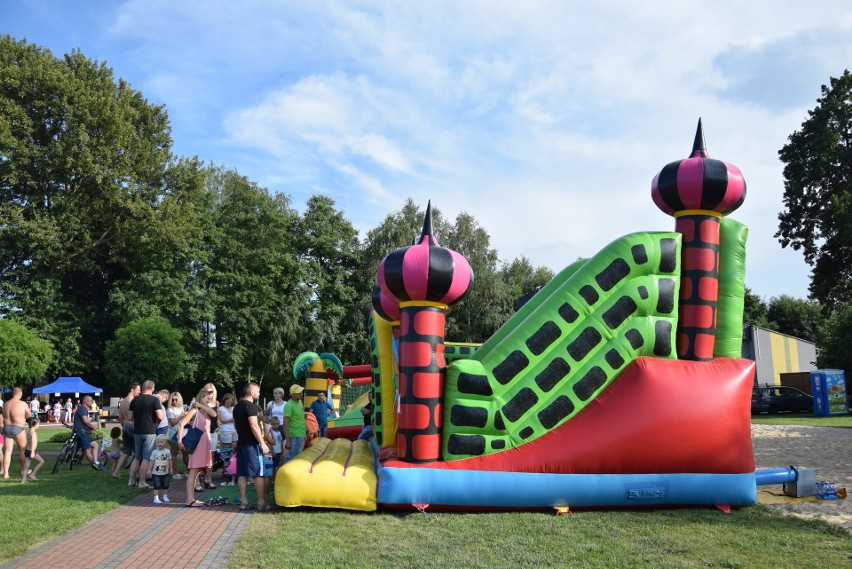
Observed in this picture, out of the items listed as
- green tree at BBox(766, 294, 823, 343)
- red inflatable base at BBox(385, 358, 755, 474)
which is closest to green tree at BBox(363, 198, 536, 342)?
red inflatable base at BBox(385, 358, 755, 474)

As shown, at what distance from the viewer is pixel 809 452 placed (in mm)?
13359

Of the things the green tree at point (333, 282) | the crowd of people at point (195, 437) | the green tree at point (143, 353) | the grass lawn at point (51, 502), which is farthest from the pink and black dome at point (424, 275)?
the green tree at point (333, 282)

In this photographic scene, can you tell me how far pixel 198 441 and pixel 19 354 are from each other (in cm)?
2019

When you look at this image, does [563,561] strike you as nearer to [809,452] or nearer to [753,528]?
[753,528]

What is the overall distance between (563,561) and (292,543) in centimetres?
243

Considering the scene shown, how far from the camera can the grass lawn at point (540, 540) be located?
5.45 metres

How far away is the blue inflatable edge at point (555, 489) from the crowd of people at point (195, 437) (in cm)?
169

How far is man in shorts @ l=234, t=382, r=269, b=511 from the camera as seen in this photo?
25.2 feet

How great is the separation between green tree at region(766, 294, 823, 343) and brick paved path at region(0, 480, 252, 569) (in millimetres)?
60164

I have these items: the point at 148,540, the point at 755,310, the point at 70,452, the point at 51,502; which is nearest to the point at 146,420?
the point at 51,502

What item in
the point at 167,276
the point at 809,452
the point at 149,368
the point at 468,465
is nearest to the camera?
the point at 468,465

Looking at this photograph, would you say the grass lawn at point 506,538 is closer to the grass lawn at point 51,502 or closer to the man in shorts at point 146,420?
the grass lawn at point 51,502

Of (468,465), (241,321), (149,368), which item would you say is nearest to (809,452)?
(468,465)

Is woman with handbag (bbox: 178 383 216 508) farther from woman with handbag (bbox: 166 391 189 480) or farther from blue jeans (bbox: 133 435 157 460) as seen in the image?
woman with handbag (bbox: 166 391 189 480)
